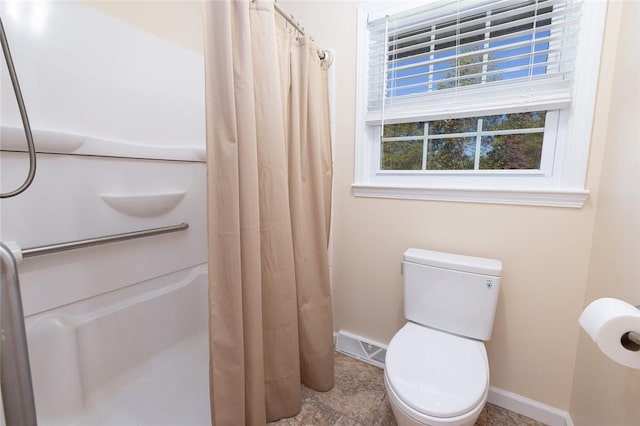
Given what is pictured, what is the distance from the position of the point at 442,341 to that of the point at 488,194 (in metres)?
0.68

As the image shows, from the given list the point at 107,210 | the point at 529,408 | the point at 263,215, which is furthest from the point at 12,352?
the point at 529,408

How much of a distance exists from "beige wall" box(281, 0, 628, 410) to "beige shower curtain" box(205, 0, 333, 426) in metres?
0.31

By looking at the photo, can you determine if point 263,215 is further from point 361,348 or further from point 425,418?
point 361,348

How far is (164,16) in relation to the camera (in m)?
1.36

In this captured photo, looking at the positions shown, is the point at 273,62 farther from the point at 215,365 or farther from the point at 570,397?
the point at 570,397

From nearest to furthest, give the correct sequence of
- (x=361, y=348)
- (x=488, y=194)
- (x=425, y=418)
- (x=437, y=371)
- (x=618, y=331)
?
(x=618, y=331) < (x=425, y=418) < (x=437, y=371) < (x=488, y=194) < (x=361, y=348)

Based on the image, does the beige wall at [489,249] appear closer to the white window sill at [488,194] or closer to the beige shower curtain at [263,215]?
the white window sill at [488,194]

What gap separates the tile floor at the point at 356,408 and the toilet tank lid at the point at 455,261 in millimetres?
709

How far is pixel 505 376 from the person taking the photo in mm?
1347

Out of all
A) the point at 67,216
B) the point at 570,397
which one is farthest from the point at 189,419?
the point at 570,397

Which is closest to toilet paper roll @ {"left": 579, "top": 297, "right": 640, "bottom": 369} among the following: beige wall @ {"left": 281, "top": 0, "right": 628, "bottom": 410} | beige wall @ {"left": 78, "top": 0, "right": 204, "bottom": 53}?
beige wall @ {"left": 281, "top": 0, "right": 628, "bottom": 410}

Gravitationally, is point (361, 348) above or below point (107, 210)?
below

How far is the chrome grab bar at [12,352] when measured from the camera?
399mm

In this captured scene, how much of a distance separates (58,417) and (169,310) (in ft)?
1.66
